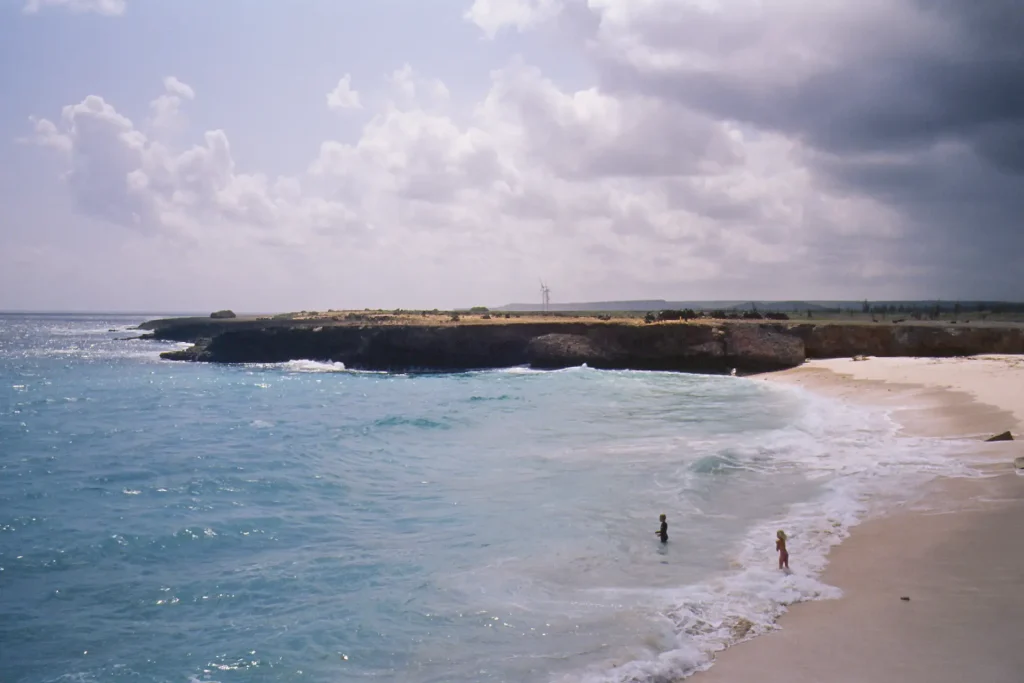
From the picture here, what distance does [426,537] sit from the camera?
1320cm

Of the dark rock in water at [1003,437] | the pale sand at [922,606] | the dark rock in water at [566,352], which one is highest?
the dark rock in water at [566,352]

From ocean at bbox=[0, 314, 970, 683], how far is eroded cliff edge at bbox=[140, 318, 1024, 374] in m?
16.8

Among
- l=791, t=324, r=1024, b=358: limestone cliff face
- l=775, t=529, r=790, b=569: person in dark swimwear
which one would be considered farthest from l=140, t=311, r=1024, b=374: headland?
l=775, t=529, r=790, b=569: person in dark swimwear

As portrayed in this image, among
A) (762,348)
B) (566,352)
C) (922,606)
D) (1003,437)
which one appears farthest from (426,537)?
(566,352)

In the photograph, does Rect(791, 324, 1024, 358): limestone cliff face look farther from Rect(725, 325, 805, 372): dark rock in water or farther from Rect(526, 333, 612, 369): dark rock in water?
Rect(526, 333, 612, 369): dark rock in water

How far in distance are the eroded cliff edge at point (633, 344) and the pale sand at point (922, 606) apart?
93.3ft

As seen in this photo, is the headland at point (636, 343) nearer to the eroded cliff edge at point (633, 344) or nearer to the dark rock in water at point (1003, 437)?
the eroded cliff edge at point (633, 344)

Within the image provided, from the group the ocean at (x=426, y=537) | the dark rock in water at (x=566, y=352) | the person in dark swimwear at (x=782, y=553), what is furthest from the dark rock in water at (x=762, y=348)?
the person in dark swimwear at (x=782, y=553)

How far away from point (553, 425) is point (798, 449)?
8959 millimetres

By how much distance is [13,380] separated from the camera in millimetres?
48688

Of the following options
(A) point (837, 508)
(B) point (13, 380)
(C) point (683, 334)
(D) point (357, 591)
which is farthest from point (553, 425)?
(B) point (13, 380)

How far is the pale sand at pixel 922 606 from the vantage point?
7.53m

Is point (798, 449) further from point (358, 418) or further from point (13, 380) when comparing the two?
point (13, 380)

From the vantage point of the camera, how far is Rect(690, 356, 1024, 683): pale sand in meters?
7.53
